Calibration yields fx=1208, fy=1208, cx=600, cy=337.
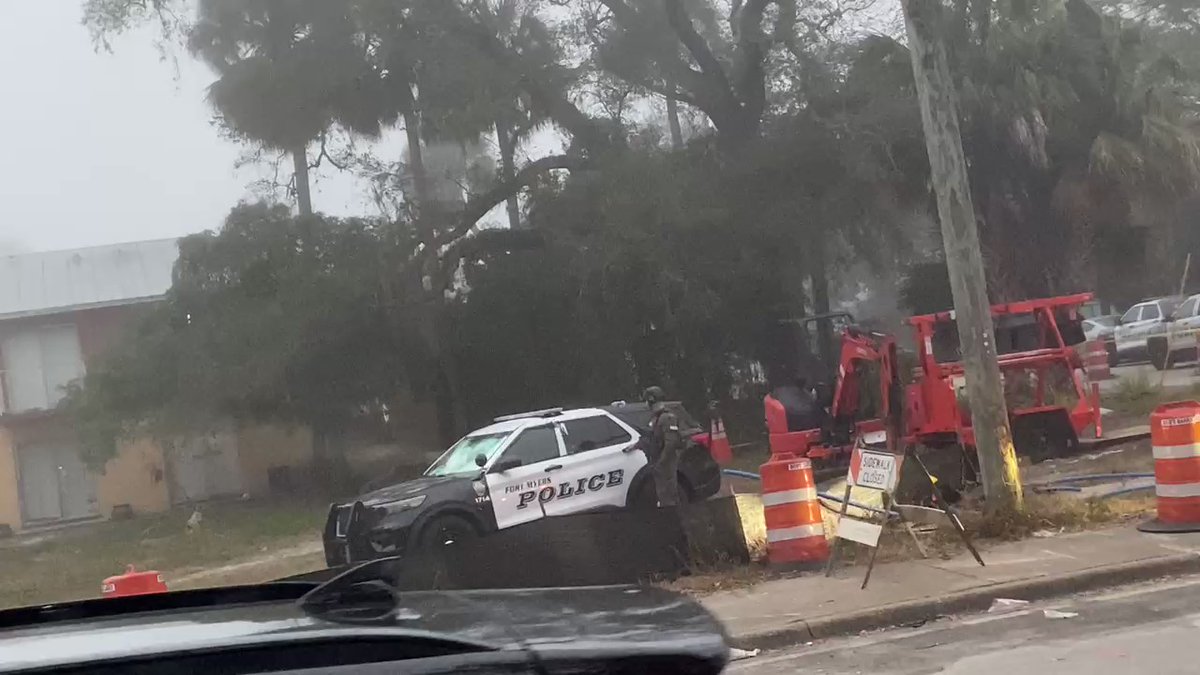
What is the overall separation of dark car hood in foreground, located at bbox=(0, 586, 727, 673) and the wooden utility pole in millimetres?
9541

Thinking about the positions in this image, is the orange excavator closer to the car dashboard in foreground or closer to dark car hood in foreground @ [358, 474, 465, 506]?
dark car hood in foreground @ [358, 474, 465, 506]

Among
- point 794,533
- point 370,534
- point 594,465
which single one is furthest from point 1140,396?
point 370,534

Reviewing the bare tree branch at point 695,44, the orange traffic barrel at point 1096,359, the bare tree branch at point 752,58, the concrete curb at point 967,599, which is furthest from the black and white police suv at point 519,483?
the bare tree branch at point 695,44

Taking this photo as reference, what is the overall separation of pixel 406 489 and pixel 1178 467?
7.47 m

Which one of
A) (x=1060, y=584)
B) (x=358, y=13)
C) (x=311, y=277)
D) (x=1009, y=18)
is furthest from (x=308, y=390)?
(x=1060, y=584)

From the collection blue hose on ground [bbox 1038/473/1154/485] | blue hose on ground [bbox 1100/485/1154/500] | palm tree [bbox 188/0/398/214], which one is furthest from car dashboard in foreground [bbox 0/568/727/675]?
palm tree [bbox 188/0/398/214]

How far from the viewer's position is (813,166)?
26.3 m

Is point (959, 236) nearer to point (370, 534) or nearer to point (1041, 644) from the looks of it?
point (1041, 644)

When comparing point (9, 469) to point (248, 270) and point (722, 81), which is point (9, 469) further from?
point (722, 81)

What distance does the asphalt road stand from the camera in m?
7.25

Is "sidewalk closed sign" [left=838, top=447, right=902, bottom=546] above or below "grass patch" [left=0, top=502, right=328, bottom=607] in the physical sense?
above

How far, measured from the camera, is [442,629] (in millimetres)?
2436

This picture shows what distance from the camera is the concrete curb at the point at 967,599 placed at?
8.70 meters

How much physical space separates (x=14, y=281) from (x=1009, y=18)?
2527 cm
